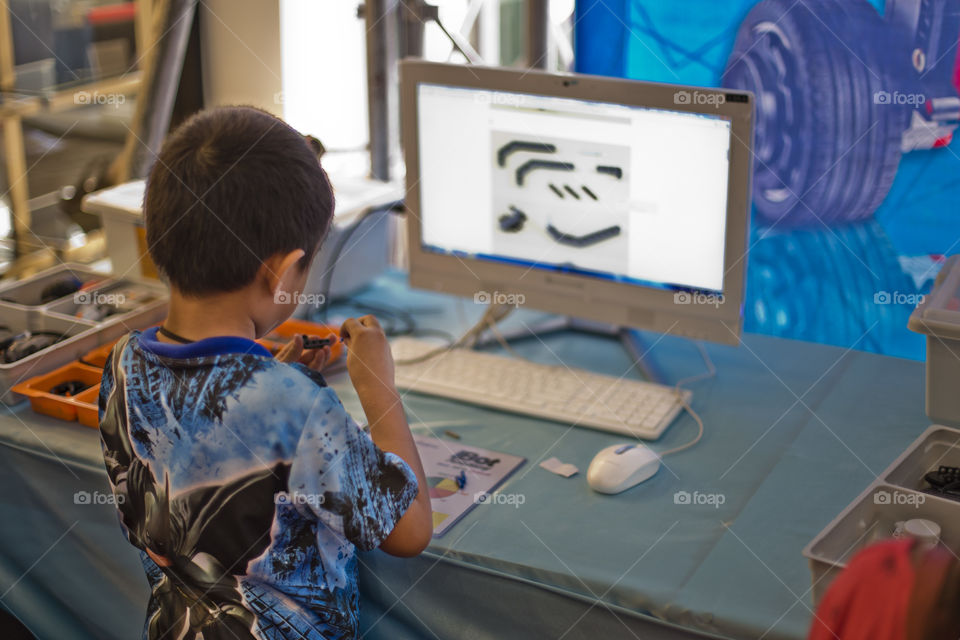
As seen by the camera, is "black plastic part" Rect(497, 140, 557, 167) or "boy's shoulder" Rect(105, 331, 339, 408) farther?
"black plastic part" Rect(497, 140, 557, 167)

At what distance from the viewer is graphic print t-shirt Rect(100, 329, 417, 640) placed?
968mm

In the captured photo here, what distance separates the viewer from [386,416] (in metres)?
1.10

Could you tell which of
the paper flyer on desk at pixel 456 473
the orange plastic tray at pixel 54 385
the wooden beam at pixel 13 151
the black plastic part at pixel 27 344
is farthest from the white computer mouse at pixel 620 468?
the wooden beam at pixel 13 151

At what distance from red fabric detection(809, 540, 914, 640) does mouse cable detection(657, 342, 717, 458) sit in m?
0.78

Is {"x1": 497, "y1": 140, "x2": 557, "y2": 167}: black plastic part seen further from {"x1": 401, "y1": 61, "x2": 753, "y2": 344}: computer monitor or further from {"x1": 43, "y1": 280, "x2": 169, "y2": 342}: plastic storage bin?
{"x1": 43, "y1": 280, "x2": 169, "y2": 342}: plastic storage bin

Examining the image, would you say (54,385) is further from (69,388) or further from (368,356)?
(368,356)

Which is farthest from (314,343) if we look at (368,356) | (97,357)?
(97,357)

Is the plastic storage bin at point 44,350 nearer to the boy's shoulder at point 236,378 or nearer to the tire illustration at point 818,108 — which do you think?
the boy's shoulder at point 236,378

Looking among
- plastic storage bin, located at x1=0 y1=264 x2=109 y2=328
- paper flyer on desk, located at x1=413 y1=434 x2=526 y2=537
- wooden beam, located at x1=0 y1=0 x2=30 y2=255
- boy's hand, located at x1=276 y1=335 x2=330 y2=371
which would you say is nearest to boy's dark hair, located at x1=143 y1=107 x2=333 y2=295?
boy's hand, located at x1=276 y1=335 x2=330 y2=371

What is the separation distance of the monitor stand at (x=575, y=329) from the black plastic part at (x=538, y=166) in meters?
0.33

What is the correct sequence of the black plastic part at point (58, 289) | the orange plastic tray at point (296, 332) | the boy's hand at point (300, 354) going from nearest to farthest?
the boy's hand at point (300, 354) → the orange plastic tray at point (296, 332) → the black plastic part at point (58, 289)

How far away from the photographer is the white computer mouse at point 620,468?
1304 millimetres

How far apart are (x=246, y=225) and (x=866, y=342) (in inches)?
48.5

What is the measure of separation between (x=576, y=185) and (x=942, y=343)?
1.98 ft
